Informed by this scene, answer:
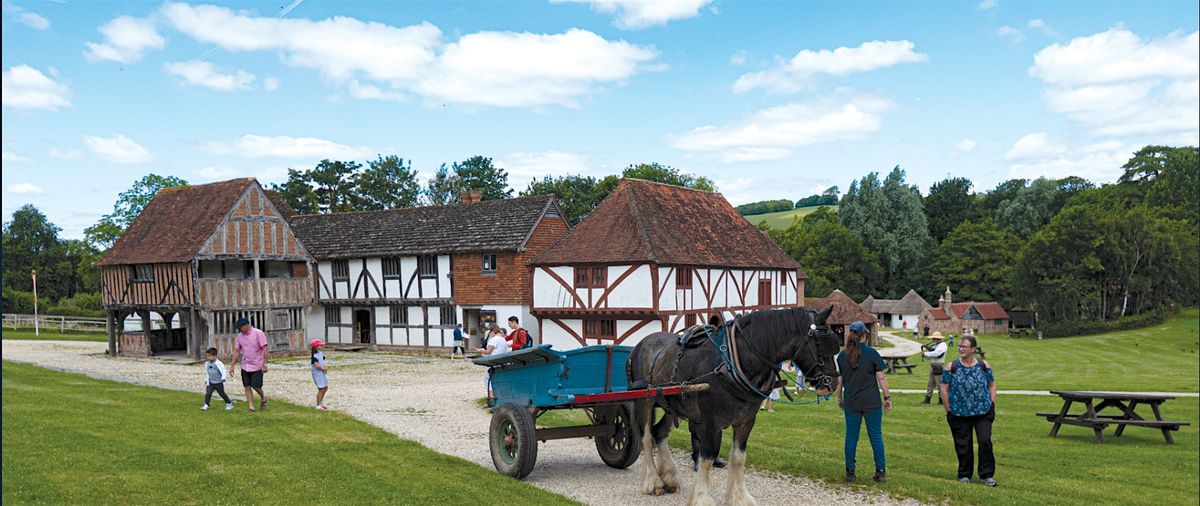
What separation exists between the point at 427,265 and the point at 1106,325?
4451 centimetres

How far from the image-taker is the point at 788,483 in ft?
30.7

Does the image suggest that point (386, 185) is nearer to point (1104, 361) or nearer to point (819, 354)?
point (1104, 361)

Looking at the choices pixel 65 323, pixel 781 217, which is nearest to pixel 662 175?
pixel 65 323

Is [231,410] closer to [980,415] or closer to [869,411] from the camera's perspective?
[869,411]

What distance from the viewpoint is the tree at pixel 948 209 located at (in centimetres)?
8256

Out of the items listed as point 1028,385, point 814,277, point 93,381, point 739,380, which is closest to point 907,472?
point 739,380

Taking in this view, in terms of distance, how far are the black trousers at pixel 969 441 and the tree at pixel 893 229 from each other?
68.7 m

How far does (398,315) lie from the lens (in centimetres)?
3422

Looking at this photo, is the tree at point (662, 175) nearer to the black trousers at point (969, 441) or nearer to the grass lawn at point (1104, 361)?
the grass lawn at point (1104, 361)

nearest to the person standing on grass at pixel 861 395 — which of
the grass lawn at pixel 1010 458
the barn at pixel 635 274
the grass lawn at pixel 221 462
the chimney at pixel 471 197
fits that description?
the grass lawn at pixel 1010 458

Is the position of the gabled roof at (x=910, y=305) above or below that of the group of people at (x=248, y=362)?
below

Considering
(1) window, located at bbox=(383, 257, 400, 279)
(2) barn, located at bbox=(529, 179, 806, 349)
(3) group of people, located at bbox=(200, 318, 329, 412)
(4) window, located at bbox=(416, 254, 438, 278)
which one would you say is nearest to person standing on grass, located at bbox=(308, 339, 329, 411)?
(3) group of people, located at bbox=(200, 318, 329, 412)

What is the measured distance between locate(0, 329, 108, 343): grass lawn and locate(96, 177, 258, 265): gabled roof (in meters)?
10.6

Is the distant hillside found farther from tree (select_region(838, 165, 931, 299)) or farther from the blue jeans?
the blue jeans
